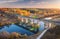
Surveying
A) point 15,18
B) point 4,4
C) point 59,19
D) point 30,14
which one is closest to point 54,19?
Answer: point 59,19

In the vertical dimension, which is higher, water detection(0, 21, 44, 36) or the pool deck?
water detection(0, 21, 44, 36)

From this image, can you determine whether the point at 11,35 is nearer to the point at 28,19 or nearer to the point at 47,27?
the point at 28,19

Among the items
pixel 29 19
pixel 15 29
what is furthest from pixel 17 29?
pixel 29 19

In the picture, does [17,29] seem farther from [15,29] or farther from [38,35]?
[38,35]

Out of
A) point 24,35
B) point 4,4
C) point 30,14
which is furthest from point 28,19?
point 4,4

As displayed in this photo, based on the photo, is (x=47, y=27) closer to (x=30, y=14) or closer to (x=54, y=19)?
(x=54, y=19)

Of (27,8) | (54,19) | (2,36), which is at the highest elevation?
(27,8)

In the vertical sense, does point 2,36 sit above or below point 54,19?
below
